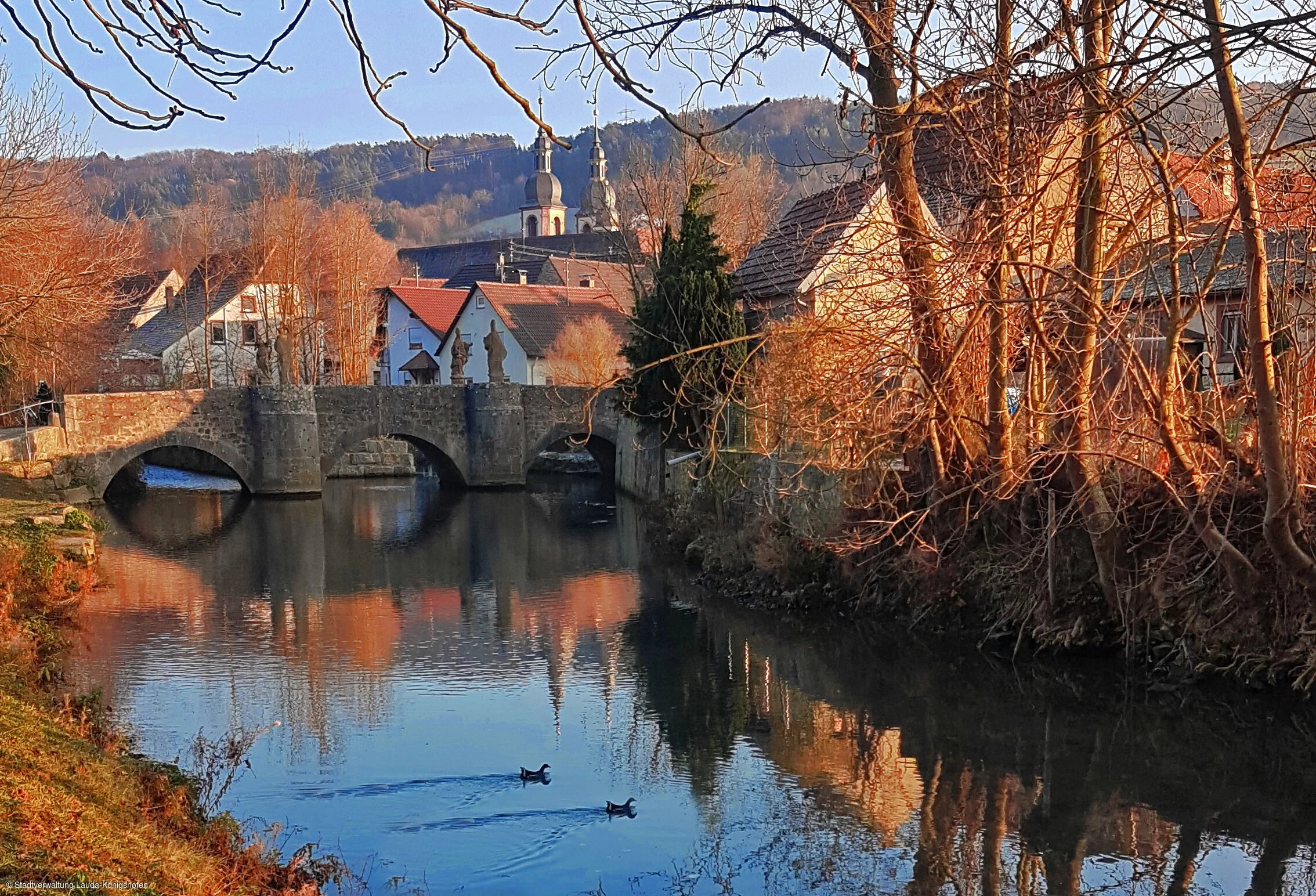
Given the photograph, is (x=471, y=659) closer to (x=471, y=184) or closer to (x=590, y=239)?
(x=590, y=239)

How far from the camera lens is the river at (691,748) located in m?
6.77

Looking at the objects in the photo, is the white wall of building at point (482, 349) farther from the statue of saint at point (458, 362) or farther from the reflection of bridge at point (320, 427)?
the reflection of bridge at point (320, 427)

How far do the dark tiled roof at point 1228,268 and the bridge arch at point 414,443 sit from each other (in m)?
A: 17.9

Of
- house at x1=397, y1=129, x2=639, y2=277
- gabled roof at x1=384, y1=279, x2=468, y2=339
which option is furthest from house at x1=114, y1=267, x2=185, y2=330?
house at x1=397, y1=129, x2=639, y2=277

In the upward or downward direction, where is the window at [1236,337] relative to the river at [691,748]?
upward

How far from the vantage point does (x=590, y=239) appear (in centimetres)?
6094

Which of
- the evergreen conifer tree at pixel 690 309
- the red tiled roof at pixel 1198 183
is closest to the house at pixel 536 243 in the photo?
the evergreen conifer tree at pixel 690 309

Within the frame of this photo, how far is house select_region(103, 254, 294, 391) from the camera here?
32.9 m

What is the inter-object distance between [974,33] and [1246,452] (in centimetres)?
418

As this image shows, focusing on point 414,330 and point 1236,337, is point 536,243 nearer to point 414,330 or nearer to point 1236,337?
point 414,330

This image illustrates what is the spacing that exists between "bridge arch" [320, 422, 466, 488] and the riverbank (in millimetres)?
14644

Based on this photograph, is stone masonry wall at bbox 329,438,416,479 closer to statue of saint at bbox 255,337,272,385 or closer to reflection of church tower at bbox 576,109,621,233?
statue of saint at bbox 255,337,272,385

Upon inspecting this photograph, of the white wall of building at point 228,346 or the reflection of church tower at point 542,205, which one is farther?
the reflection of church tower at point 542,205

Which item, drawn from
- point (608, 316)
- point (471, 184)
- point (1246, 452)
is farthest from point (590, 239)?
point (1246, 452)
